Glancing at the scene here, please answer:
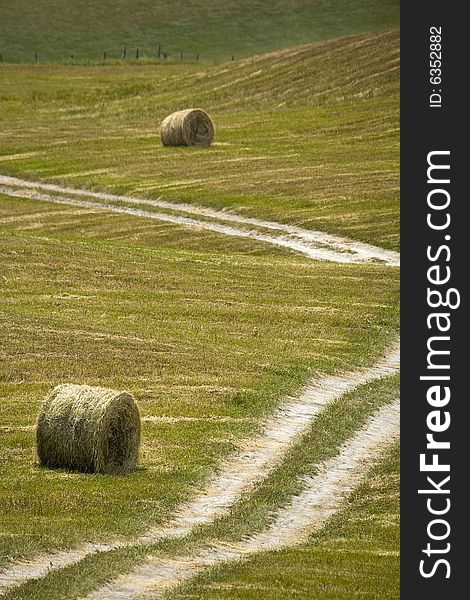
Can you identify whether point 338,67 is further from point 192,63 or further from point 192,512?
point 192,512

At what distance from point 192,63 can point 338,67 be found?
51283mm

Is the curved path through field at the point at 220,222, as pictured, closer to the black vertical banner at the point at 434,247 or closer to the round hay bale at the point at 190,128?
the round hay bale at the point at 190,128

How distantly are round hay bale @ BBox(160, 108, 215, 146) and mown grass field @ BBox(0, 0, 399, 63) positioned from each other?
7415 cm

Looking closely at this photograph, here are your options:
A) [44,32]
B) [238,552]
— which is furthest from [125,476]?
[44,32]

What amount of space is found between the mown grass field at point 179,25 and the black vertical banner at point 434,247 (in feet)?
450

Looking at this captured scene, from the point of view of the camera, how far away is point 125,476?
27125 millimetres

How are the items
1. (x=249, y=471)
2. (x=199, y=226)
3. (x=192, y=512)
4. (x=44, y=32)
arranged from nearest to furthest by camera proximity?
1. (x=192, y=512)
2. (x=249, y=471)
3. (x=199, y=226)
4. (x=44, y=32)

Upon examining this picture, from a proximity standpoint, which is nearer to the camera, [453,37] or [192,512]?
[453,37]

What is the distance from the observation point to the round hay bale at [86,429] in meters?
26.8

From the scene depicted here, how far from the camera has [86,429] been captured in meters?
26.8

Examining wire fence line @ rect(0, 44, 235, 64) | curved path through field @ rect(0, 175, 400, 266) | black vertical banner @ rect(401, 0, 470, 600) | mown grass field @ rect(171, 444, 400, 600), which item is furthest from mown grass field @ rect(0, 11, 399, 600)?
wire fence line @ rect(0, 44, 235, 64)

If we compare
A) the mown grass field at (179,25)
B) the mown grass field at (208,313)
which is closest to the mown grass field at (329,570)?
the mown grass field at (208,313)

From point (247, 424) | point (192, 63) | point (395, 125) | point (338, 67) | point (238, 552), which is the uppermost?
point (192, 63)

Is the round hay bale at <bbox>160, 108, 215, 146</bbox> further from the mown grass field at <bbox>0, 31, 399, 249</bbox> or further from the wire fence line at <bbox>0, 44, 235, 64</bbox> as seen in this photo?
the wire fence line at <bbox>0, 44, 235, 64</bbox>
